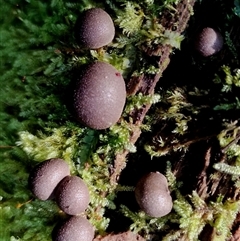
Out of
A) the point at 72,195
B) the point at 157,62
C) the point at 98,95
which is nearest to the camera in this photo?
the point at 98,95

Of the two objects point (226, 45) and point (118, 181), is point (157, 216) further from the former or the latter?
point (226, 45)

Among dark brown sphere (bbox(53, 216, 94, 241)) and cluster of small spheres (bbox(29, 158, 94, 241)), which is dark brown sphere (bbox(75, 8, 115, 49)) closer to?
cluster of small spheres (bbox(29, 158, 94, 241))

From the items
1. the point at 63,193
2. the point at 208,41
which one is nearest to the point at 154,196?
the point at 63,193

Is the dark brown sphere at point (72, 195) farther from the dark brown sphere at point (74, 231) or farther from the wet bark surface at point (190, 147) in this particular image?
the wet bark surface at point (190, 147)

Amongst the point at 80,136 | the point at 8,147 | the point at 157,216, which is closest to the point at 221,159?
the point at 157,216

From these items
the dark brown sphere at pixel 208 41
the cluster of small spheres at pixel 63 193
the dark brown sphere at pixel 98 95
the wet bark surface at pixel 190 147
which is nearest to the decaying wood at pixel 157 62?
the wet bark surface at pixel 190 147

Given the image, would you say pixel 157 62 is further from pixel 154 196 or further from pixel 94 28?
pixel 154 196
